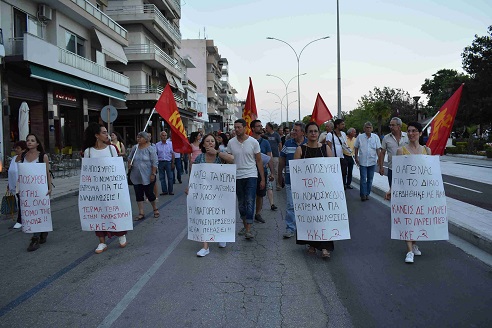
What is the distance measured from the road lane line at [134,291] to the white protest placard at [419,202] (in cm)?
314

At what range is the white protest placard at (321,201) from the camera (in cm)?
569

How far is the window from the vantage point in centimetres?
2355

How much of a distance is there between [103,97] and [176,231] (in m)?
23.9

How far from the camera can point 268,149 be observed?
8812 millimetres

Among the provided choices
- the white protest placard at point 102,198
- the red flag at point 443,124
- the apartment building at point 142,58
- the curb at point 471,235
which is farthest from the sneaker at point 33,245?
the apartment building at point 142,58

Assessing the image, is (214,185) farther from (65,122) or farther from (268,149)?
(65,122)

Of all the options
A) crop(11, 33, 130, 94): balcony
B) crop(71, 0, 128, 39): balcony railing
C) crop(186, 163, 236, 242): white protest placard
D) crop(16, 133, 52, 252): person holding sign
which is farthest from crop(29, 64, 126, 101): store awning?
crop(186, 163, 236, 242): white protest placard

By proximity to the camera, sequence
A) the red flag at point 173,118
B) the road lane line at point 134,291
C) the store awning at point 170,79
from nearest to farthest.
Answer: the road lane line at point 134,291 → the red flag at point 173,118 → the store awning at point 170,79

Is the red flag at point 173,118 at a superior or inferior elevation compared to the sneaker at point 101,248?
superior

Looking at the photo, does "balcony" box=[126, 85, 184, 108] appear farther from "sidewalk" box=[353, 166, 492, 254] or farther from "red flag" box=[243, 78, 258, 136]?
"sidewalk" box=[353, 166, 492, 254]

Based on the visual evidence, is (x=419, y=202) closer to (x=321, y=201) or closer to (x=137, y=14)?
(x=321, y=201)

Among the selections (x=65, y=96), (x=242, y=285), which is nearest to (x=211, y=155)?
(x=242, y=285)

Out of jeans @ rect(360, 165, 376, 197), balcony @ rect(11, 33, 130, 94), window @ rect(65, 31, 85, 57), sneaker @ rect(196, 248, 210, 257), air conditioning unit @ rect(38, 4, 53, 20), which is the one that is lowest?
sneaker @ rect(196, 248, 210, 257)

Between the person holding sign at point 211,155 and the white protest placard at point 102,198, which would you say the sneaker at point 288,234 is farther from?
the white protest placard at point 102,198
